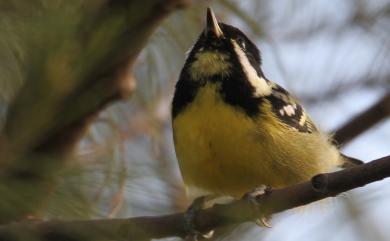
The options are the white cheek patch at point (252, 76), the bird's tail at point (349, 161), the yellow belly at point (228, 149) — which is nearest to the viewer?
the yellow belly at point (228, 149)

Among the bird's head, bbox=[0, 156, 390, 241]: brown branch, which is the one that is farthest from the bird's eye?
bbox=[0, 156, 390, 241]: brown branch

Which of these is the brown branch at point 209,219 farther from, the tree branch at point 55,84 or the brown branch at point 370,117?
the brown branch at point 370,117

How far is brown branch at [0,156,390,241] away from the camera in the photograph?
100 centimetres

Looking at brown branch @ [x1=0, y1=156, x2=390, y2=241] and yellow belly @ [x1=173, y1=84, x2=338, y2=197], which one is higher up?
yellow belly @ [x1=173, y1=84, x2=338, y2=197]

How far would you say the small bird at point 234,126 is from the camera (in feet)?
6.40

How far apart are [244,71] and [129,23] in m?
1.13

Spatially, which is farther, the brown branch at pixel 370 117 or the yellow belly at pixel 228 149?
the yellow belly at pixel 228 149

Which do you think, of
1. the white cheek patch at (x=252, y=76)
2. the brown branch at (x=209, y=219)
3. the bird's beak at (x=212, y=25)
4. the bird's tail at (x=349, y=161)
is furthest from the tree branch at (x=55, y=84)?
the bird's tail at (x=349, y=161)

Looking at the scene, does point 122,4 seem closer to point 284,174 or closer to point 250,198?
point 250,198


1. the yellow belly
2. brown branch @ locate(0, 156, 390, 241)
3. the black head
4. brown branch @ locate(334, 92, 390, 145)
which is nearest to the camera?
brown branch @ locate(0, 156, 390, 241)

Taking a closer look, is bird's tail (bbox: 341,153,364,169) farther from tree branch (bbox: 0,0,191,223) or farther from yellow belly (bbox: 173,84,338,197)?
tree branch (bbox: 0,0,191,223)

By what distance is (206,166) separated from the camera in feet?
6.46

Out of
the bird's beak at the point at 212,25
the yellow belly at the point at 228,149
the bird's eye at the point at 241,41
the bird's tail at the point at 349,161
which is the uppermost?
the bird's eye at the point at 241,41

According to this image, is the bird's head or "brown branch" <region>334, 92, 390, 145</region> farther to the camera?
the bird's head
